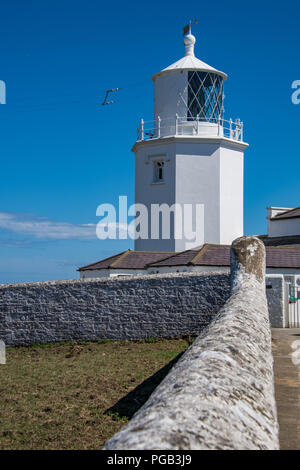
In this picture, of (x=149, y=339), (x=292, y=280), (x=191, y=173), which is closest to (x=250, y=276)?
(x=149, y=339)

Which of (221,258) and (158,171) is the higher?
(158,171)

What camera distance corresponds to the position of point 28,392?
29.1ft

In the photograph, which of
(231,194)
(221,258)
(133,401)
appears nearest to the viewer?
(133,401)

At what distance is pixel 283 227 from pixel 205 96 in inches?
331

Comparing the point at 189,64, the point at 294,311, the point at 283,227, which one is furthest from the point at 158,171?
the point at 294,311

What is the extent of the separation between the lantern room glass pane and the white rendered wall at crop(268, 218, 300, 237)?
667cm

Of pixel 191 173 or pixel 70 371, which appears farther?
pixel 191 173

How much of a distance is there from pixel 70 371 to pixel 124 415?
355 centimetres

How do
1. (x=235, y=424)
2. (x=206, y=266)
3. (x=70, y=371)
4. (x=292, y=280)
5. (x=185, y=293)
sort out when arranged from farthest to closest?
1. (x=206, y=266)
2. (x=292, y=280)
3. (x=185, y=293)
4. (x=70, y=371)
5. (x=235, y=424)

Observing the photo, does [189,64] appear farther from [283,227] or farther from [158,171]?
[283,227]

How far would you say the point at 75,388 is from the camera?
8969mm

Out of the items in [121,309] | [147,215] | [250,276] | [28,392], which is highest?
[147,215]

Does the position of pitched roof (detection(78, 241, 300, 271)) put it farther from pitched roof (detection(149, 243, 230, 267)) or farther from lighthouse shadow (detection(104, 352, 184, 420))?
lighthouse shadow (detection(104, 352, 184, 420))

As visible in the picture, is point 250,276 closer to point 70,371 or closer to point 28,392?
point 70,371
